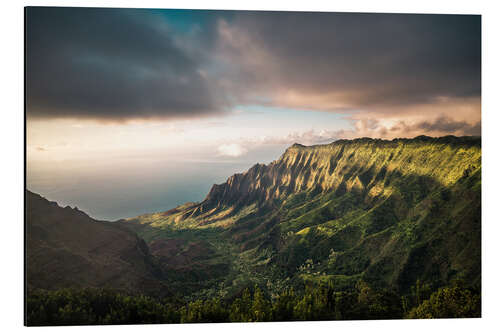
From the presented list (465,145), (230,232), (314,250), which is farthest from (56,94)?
(465,145)

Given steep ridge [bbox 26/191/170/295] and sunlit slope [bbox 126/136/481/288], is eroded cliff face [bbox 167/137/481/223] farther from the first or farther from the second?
steep ridge [bbox 26/191/170/295]

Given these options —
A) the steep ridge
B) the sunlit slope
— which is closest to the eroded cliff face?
the sunlit slope

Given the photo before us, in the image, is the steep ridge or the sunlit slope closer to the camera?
the steep ridge

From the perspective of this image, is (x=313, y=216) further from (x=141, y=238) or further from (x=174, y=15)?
(x=174, y=15)

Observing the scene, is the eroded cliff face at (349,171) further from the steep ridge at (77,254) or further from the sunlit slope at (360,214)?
the steep ridge at (77,254)

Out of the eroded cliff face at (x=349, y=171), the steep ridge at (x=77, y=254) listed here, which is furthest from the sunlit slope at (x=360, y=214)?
the steep ridge at (x=77, y=254)

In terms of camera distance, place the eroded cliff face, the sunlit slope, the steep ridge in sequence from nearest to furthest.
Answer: the steep ridge, the sunlit slope, the eroded cliff face
